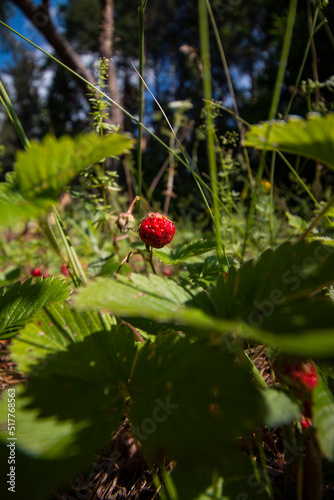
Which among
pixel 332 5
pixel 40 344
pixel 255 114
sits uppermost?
pixel 332 5

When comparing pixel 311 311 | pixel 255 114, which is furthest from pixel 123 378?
pixel 255 114

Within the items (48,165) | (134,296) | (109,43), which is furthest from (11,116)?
(109,43)

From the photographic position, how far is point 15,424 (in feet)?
1.05

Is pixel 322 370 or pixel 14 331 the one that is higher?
pixel 322 370

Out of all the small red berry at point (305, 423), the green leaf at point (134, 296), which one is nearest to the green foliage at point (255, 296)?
the green leaf at point (134, 296)

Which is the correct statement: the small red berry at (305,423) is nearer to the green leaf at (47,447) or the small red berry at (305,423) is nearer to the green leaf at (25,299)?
the green leaf at (47,447)

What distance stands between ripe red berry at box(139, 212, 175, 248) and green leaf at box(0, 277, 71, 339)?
16cm

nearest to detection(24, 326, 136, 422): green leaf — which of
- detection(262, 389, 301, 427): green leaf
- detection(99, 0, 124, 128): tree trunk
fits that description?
detection(262, 389, 301, 427): green leaf

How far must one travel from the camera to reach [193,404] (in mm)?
305

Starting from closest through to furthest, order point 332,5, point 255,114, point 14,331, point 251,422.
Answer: point 251,422
point 14,331
point 332,5
point 255,114

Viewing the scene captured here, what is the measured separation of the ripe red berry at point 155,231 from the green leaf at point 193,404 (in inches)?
9.5

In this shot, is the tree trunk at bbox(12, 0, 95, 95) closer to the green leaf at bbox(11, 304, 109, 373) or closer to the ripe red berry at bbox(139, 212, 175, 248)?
the ripe red berry at bbox(139, 212, 175, 248)

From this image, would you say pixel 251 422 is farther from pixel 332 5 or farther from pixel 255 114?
pixel 255 114

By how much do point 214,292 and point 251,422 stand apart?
14cm
